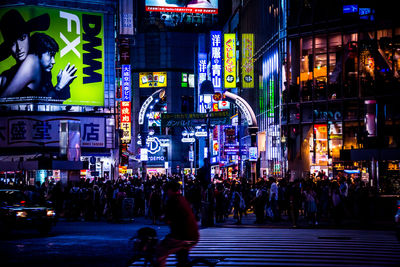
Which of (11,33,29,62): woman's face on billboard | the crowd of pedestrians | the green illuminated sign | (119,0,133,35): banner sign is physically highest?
(119,0,133,35): banner sign

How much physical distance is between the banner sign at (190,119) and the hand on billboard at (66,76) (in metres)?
8.78

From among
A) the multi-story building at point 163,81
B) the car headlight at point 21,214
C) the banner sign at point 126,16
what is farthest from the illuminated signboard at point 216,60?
the multi-story building at point 163,81

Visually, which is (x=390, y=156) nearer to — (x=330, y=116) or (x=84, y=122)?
(x=330, y=116)

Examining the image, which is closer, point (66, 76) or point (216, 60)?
point (66, 76)

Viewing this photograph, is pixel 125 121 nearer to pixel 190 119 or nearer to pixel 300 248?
pixel 190 119

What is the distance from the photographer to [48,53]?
47.4 meters

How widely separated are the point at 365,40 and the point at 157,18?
8687cm

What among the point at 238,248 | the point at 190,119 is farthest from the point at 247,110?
the point at 238,248

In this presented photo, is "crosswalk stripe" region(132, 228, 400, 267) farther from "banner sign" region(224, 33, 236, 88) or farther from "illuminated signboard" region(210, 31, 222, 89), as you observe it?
"illuminated signboard" region(210, 31, 222, 89)

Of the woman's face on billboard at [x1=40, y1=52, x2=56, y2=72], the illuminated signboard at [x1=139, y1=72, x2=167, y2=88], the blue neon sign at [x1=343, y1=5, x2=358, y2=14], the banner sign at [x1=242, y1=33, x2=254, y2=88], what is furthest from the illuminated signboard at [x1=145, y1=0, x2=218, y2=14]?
the illuminated signboard at [x1=139, y1=72, x2=167, y2=88]

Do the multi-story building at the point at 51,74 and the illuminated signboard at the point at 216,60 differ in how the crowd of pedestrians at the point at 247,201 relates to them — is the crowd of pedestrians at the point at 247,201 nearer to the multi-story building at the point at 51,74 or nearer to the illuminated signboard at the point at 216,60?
the multi-story building at the point at 51,74

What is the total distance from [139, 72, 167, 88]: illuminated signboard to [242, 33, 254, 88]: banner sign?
64.2m

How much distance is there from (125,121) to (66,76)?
15.1 meters

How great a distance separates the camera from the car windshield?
20.4 meters
